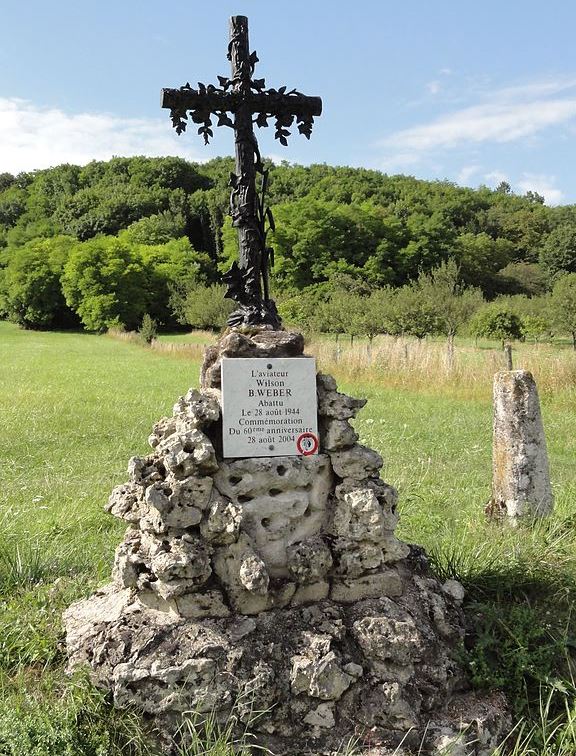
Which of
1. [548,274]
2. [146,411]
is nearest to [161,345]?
[146,411]

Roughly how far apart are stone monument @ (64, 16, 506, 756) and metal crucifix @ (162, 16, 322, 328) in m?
0.36

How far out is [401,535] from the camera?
A: 18.1 feet

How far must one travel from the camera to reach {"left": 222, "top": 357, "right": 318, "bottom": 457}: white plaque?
352 centimetres

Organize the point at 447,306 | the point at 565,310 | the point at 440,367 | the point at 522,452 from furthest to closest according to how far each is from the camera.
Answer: the point at 447,306 < the point at 565,310 < the point at 440,367 < the point at 522,452

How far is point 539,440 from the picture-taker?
5.52 meters

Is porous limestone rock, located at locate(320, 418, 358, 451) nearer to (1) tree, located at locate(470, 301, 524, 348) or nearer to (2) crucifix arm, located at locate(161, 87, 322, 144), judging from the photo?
(2) crucifix arm, located at locate(161, 87, 322, 144)

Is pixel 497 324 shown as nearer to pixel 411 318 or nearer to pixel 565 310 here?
pixel 565 310

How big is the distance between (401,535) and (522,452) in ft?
4.18

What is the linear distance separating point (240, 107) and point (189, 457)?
7.93 feet

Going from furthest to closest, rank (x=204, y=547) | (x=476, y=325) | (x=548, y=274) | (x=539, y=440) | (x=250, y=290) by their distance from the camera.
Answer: (x=548, y=274), (x=476, y=325), (x=539, y=440), (x=250, y=290), (x=204, y=547)

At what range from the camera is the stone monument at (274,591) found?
2.99 meters

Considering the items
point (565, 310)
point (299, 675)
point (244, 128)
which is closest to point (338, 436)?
point (299, 675)

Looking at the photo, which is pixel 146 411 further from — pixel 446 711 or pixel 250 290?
pixel 446 711

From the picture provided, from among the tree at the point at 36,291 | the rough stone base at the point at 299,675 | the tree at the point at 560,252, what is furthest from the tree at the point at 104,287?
the rough stone base at the point at 299,675
